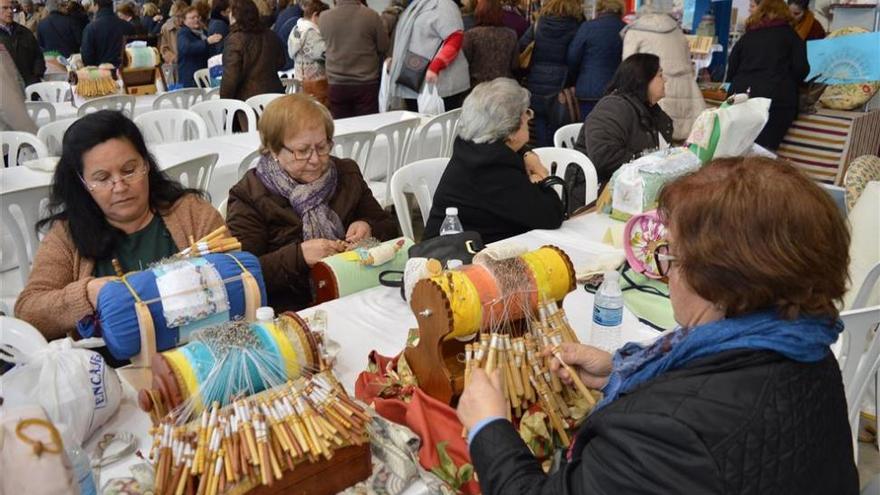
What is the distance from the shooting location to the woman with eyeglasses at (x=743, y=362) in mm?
958

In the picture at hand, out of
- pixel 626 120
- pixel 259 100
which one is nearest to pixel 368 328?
pixel 626 120

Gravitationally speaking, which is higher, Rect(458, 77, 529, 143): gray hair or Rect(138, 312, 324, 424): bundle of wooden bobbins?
Rect(458, 77, 529, 143): gray hair

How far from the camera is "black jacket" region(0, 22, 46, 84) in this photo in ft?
18.4

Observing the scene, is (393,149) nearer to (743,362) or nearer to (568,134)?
(568,134)

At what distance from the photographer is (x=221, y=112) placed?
17.0ft

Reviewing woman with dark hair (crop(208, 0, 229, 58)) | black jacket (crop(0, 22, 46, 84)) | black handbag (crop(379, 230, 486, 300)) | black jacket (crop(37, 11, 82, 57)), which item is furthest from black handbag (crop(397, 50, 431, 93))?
black jacket (crop(37, 11, 82, 57))

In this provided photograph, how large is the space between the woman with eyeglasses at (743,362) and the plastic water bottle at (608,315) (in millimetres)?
683

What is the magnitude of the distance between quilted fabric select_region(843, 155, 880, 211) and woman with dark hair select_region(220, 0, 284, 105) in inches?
155

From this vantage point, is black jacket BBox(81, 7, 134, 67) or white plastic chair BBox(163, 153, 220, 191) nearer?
white plastic chair BBox(163, 153, 220, 191)

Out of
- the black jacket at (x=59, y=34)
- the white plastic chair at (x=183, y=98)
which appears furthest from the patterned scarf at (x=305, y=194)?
the black jacket at (x=59, y=34)

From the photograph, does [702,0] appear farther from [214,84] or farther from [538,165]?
[214,84]

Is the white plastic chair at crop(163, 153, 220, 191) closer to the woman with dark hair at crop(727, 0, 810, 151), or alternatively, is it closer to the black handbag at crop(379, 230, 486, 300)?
the black handbag at crop(379, 230, 486, 300)

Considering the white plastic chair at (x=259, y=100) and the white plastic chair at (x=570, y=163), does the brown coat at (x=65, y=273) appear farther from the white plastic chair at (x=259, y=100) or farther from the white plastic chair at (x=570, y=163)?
the white plastic chair at (x=259, y=100)

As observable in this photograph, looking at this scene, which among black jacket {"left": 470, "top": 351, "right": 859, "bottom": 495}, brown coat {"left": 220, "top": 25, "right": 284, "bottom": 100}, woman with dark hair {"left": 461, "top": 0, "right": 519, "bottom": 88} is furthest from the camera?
woman with dark hair {"left": 461, "top": 0, "right": 519, "bottom": 88}
